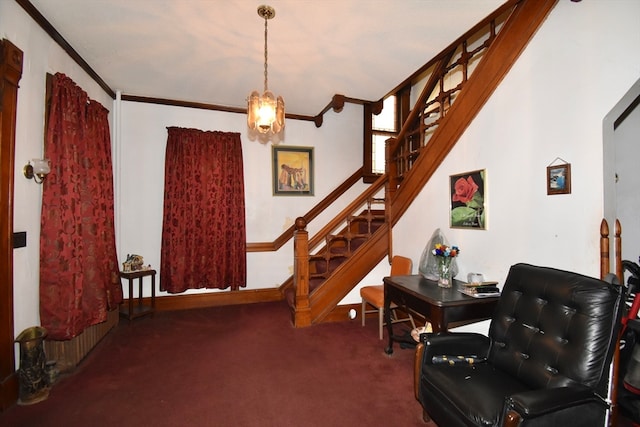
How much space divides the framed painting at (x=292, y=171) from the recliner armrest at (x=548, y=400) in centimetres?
396

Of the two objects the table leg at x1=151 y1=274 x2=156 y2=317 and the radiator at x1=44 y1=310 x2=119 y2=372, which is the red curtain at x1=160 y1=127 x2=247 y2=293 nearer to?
the table leg at x1=151 y1=274 x2=156 y2=317

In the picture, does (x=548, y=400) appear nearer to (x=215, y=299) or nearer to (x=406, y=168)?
(x=406, y=168)

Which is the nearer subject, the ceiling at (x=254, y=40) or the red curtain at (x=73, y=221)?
the ceiling at (x=254, y=40)

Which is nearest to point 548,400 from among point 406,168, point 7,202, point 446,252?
point 446,252

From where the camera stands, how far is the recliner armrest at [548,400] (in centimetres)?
125

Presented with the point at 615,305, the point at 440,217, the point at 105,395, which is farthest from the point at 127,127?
the point at 615,305

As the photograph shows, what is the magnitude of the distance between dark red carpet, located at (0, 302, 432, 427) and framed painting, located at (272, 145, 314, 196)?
2163 mm

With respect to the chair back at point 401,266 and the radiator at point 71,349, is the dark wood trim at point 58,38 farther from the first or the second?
the chair back at point 401,266

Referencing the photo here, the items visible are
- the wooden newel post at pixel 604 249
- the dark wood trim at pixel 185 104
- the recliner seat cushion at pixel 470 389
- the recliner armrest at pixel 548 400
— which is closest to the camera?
the recliner armrest at pixel 548 400

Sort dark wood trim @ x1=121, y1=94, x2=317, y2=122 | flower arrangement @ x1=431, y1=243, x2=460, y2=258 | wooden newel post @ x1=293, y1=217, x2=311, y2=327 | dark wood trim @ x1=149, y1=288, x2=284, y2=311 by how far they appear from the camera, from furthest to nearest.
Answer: dark wood trim @ x1=149, y1=288, x2=284, y2=311
dark wood trim @ x1=121, y1=94, x2=317, y2=122
wooden newel post @ x1=293, y1=217, x2=311, y2=327
flower arrangement @ x1=431, y1=243, x2=460, y2=258

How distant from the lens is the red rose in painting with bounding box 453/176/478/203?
2701 millimetres

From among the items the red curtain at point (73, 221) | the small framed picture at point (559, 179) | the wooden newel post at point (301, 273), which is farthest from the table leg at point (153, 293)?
the small framed picture at point (559, 179)

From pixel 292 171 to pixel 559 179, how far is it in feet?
11.7

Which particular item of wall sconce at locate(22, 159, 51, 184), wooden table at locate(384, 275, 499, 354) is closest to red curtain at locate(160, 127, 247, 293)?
wall sconce at locate(22, 159, 51, 184)
